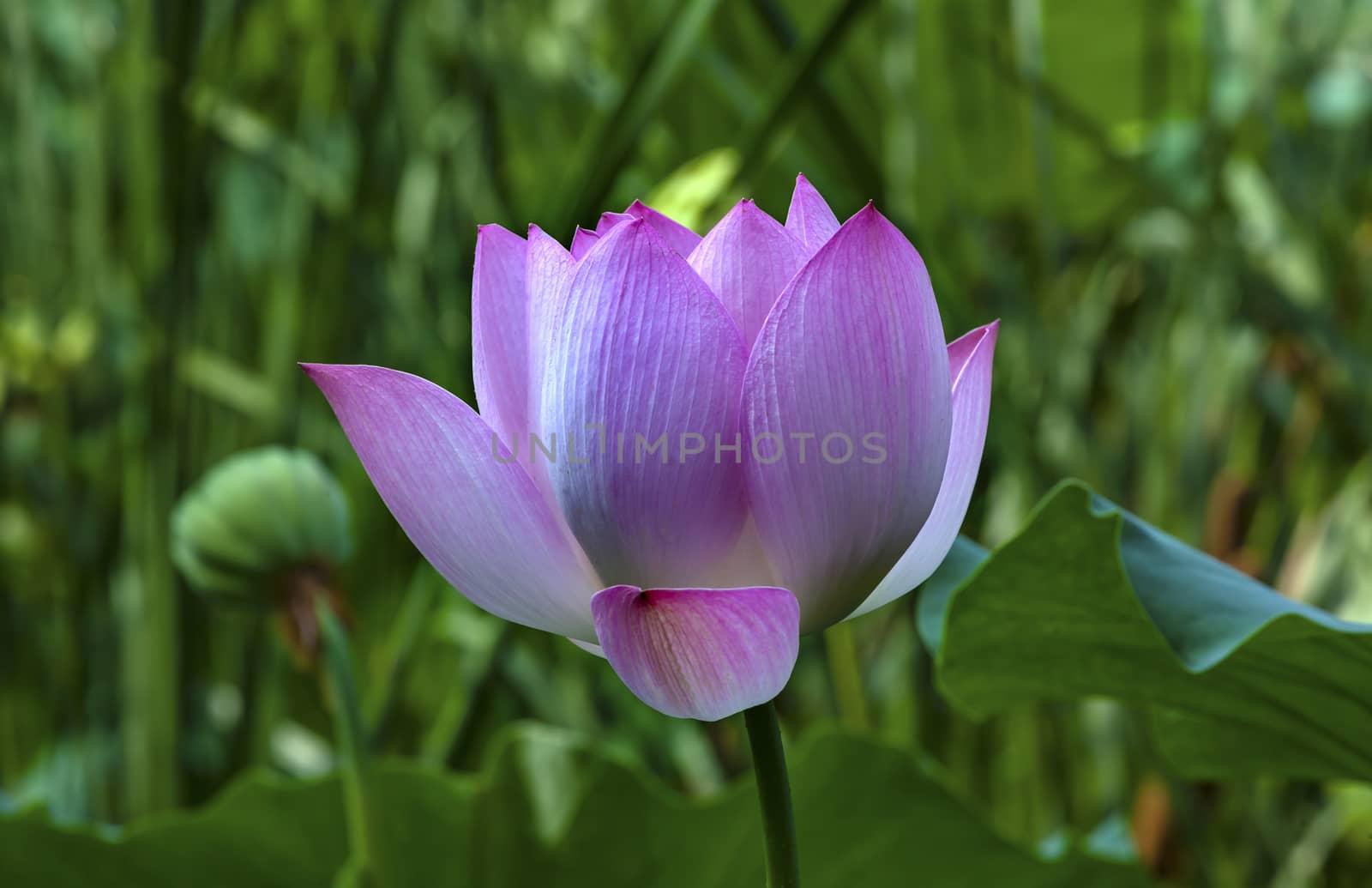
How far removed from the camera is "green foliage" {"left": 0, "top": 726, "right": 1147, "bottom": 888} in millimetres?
417

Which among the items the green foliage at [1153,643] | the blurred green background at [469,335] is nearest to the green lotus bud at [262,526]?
the blurred green background at [469,335]

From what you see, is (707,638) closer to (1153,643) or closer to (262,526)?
(1153,643)

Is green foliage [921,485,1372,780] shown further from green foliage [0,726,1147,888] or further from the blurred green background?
the blurred green background

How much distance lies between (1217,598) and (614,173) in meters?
0.23

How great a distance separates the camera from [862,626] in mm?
858

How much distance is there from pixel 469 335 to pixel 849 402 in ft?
1.47

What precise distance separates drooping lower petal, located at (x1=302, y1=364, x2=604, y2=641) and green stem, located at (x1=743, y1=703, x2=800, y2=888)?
41 millimetres

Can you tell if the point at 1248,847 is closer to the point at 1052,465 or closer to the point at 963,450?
the point at 1052,465

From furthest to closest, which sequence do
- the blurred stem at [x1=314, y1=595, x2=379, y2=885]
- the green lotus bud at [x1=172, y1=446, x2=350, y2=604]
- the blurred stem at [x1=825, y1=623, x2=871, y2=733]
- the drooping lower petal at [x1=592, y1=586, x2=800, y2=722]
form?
the blurred stem at [x1=825, y1=623, x2=871, y2=733], the green lotus bud at [x1=172, y1=446, x2=350, y2=604], the blurred stem at [x1=314, y1=595, x2=379, y2=885], the drooping lower petal at [x1=592, y1=586, x2=800, y2=722]

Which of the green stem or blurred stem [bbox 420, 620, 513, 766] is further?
blurred stem [bbox 420, 620, 513, 766]

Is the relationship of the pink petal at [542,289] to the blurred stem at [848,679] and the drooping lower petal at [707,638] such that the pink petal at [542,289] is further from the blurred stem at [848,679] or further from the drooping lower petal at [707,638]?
the blurred stem at [848,679]

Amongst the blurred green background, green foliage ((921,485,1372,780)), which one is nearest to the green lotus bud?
the blurred green background

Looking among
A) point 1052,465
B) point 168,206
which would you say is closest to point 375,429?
point 168,206

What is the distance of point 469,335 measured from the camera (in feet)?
1.98
